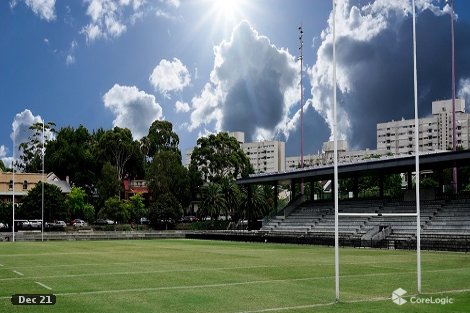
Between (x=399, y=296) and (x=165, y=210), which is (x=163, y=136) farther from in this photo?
(x=399, y=296)

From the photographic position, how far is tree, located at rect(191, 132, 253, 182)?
305ft

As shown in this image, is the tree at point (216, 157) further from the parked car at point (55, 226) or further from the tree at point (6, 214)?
the tree at point (6, 214)

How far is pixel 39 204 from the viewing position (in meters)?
74.2

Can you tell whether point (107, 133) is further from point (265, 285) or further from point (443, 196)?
point (265, 285)

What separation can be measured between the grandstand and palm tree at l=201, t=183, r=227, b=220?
71.5 feet

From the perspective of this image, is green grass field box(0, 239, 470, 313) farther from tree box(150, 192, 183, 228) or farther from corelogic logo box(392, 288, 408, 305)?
tree box(150, 192, 183, 228)

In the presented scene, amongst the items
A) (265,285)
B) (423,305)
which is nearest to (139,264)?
(265,285)

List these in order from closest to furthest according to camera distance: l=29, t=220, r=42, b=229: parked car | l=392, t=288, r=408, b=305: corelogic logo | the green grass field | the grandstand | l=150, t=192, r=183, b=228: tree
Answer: the green grass field → l=392, t=288, r=408, b=305: corelogic logo → the grandstand → l=29, t=220, r=42, b=229: parked car → l=150, t=192, r=183, b=228: tree

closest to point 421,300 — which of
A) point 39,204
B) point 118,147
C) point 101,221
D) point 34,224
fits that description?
point 39,204

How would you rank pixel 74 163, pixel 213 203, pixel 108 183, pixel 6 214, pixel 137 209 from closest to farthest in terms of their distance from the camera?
pixel 6 214
pixel 213 203
pixel 137 209
pixel 108 183
pixel 74 163

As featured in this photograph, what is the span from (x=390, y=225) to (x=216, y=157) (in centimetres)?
4897

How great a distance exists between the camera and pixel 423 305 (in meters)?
13.2

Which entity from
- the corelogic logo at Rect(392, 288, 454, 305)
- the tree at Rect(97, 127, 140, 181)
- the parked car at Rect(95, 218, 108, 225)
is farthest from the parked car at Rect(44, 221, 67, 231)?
the corelogic logo at Rect(392, 288, 454, 305)

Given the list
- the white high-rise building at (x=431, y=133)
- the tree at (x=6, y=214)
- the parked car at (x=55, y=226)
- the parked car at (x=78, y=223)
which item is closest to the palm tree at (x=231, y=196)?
the parked car at (x=78, y=223)
